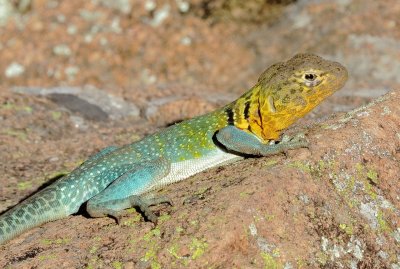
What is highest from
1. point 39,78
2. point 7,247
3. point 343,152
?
point 343,152

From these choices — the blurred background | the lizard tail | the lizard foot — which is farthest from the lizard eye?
the blurred background

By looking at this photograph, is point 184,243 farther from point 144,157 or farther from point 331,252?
point 144,157

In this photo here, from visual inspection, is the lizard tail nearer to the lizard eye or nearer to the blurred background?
the lizard eye

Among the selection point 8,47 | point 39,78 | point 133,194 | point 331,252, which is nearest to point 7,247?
point 133,194

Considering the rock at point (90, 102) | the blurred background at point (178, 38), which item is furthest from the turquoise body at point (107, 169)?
the blurred background at point (178, 38)

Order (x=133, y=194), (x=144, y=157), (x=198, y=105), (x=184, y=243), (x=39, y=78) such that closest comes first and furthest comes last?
(x=184, y=243), (x=133, y=194), (x=144, y=157), (x=198, y=105), (x=39, y=78)
